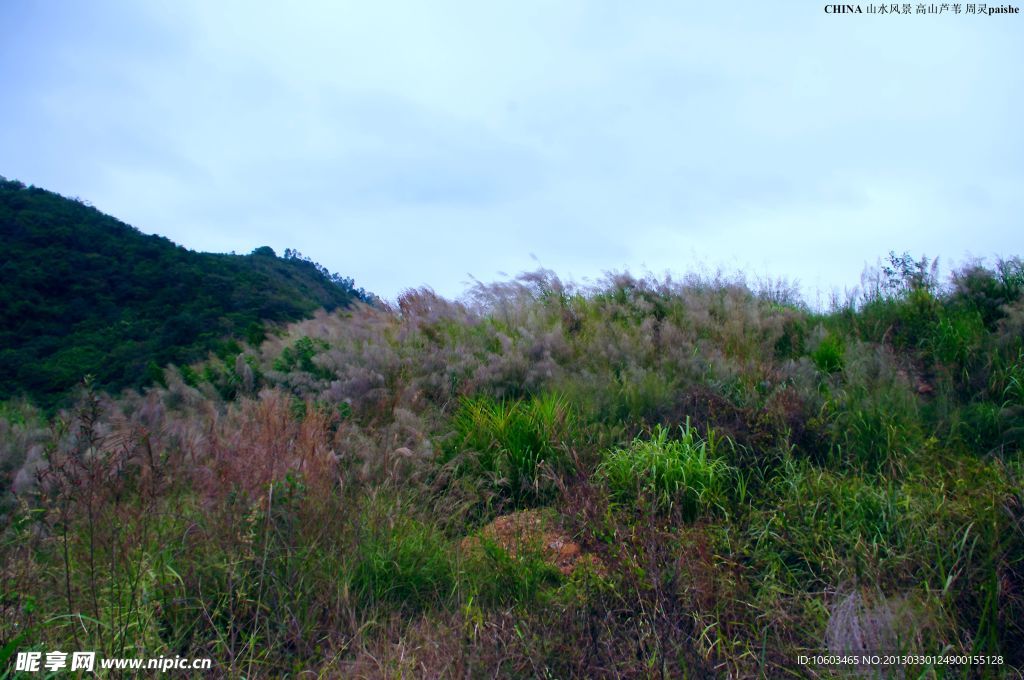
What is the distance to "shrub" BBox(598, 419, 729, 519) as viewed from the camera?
498 cm

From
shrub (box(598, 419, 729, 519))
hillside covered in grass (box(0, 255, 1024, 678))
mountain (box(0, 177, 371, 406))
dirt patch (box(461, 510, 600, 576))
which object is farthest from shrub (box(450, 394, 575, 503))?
mountain (box(0, 177, 371, 406))

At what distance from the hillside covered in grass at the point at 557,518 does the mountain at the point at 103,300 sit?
424cm

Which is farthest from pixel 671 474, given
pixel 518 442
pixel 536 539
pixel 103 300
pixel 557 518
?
pixel 103 300

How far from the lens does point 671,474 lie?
5141 mm

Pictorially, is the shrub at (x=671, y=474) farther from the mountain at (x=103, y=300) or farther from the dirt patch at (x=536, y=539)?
the mountain at (x=103, y=300)

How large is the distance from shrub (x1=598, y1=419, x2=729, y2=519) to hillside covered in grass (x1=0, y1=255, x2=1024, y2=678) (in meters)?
0.02

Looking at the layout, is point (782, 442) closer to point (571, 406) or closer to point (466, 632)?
point (571, 406)

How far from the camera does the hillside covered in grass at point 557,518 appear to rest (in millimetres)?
3471

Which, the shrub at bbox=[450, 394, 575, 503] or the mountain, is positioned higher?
the mountain

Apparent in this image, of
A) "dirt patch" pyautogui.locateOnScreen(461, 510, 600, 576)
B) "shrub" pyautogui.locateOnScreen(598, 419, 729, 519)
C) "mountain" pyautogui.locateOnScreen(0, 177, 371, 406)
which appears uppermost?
"mountain" pyautogui.locateOnScreen(0, 177, 371, 406)

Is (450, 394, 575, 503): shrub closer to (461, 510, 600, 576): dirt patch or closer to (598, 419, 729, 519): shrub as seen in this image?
(461, 510, 600, 576): dirt patch

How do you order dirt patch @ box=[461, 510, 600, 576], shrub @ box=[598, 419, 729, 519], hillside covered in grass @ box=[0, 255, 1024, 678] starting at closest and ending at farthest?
hillside covered in grass @ box=[0, 255, 1024, 678] → dirt patch @ box=[461, 510, 600, 576] → shrub @ box=[598, 419, 729, 519]

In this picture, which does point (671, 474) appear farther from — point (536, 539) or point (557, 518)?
point (536, 539)

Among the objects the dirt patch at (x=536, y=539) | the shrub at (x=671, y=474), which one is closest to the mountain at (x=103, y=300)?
the dirt patch at (x=536, y=539)
